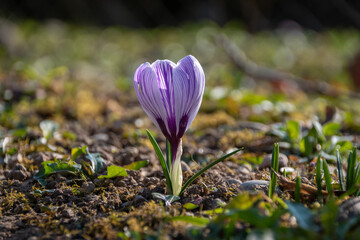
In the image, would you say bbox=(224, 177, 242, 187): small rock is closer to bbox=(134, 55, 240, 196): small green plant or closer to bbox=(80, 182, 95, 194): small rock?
bbox=(134, 55, 240, 196): small green plant

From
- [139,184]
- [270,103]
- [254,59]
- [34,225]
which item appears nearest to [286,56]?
[254,59]

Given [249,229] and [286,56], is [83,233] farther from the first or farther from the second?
[286,56]

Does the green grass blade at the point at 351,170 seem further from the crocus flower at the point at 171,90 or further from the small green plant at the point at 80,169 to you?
the small green plant at the point at 80,169

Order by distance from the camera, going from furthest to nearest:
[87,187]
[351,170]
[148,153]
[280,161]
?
[148,153] < [280,161] < [87,187] < [351,170]

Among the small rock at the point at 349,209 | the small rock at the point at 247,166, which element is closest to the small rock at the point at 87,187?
the small rock at the point at 247,166

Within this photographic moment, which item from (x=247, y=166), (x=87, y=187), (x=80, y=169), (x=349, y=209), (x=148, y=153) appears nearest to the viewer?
(x=349, y=209)

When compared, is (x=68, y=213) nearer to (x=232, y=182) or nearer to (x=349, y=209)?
(x=232, y=182)

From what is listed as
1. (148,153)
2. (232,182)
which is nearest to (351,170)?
(232,182)

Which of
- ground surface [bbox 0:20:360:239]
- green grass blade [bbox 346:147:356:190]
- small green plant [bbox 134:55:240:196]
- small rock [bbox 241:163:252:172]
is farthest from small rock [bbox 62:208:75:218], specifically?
green grass blade [bbox 346:147:356:190]
